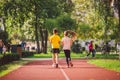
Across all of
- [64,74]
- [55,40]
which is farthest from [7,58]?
[64,74]

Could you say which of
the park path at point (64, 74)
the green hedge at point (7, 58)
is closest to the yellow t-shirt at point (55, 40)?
the park path at point (64, 74)

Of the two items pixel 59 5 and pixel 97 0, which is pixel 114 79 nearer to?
pixel 97 0

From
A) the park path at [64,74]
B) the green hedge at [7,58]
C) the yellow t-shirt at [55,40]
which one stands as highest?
the yellow t-shirt at [55,40]

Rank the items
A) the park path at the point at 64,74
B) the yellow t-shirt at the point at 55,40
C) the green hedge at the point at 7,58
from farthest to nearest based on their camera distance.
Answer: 1. the green hedge at the point at 7,58
2. the yellow t-shirt at the point at 55,40
3. the park path at the point at 64,74

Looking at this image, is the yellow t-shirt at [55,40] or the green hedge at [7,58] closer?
the yellow t-shirt at [55,40]

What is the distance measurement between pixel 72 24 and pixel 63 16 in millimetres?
1739

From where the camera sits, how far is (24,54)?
160 feet

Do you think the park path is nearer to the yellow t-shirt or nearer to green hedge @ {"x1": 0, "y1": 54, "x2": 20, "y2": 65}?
the yellow t-shirt

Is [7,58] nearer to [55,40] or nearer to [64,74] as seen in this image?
[55,40]

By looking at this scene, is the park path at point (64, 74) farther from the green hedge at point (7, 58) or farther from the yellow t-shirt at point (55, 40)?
the green hedge at point (7, 58)

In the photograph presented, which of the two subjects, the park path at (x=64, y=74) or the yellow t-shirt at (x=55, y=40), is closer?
the park path at (x=64, y=74)

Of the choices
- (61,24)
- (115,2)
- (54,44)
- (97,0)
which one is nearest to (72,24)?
(61,24)

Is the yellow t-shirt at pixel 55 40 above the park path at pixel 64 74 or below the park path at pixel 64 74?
above

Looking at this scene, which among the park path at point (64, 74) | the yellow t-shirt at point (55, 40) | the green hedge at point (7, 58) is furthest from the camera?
the green hedge at point (7, 58)
